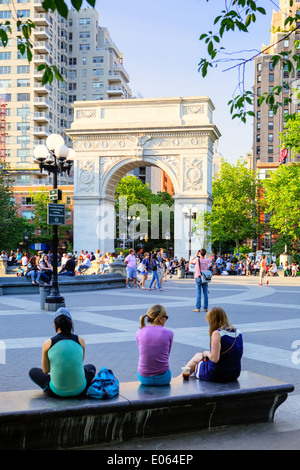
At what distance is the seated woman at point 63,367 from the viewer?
484 centimetres

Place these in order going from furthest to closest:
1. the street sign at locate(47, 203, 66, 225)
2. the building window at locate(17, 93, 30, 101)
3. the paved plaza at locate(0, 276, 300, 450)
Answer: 1. the building window at locate(17, 93, 30, 101)
2. the street sign at locate(47, 203, 66, 225)
3. the paved plaza at locate(0, 276, 300, 450)

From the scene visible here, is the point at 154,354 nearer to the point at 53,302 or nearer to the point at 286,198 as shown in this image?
the point at 53,302

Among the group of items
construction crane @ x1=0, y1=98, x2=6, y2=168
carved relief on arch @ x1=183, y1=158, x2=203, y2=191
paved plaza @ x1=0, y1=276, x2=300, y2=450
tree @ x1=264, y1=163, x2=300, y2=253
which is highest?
construction crane @ x1=0, y1=98, x2=6, y2=168

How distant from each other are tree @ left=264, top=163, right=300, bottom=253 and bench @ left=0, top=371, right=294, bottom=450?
34099 mm

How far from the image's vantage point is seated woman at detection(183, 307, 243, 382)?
17.9ft

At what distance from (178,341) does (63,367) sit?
16.8 ft

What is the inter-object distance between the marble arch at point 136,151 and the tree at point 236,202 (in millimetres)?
19550

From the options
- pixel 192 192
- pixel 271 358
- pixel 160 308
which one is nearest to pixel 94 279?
pixel 271 358

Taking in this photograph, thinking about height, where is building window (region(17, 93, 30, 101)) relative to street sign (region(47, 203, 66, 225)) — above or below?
above

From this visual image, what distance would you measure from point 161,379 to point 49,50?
82400mm

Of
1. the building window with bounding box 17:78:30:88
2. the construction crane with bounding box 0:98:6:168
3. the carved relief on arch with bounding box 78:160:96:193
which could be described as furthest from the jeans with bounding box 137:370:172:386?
the building window with bounding box 17:78:30:88

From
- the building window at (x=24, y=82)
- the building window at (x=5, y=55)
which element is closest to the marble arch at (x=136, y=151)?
the building window at (x=24, y=82)

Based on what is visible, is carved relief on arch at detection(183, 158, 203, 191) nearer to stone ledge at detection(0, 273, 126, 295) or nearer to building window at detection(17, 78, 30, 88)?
stone ledge at detection(0, 273, 126, 295)

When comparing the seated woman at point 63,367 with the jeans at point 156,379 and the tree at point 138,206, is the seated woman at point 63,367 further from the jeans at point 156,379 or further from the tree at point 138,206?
the tree at point 138,206
